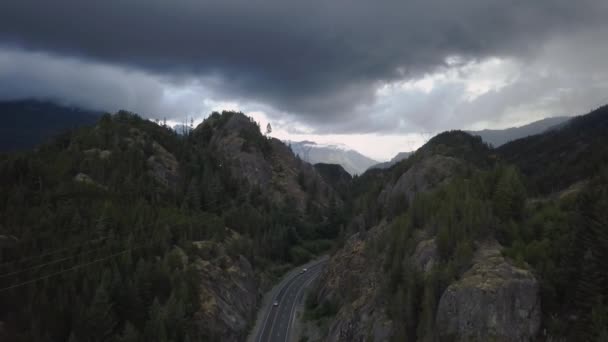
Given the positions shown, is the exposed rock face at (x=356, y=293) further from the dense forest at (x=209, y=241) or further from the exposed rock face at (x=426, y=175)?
the exposed rock face at (x=426, y=175)

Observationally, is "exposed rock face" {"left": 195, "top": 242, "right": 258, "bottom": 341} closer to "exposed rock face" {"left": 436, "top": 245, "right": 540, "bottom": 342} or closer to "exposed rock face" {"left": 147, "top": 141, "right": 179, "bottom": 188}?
"exposed rock face" {"left": 436, "top": 245, "right": 540, "bottom": 342}

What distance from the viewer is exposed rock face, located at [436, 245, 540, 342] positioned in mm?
39812

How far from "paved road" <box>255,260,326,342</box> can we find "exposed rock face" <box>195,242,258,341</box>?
11.1 ft

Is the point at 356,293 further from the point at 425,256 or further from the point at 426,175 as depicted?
the point at 426,175

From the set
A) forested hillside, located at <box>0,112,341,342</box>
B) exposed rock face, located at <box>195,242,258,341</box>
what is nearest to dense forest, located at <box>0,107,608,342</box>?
forested hillside, located at <box>0,112,341,342</box>

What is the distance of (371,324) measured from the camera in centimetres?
5350

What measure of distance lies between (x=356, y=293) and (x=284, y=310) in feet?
75.5

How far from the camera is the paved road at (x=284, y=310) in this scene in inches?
2975

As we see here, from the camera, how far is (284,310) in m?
86.6

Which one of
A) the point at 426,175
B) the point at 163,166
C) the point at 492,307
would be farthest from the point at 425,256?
the point at 163,166

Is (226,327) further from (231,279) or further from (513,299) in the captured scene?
(513,299)

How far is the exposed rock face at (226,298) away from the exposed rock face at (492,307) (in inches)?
1483

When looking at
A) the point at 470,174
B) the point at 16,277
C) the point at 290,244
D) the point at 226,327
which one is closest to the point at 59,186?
the point at 16,277

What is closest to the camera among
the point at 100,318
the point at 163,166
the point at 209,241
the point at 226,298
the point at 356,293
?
the point at 100,318
